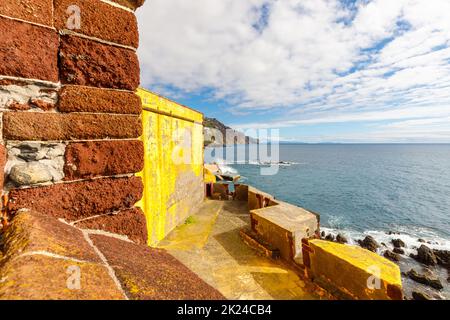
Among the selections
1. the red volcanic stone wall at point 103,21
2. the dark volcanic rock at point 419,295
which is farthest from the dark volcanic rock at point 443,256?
the red volcanic stone wall at point 103,21

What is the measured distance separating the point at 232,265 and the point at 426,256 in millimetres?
19317

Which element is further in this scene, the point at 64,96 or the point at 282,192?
the point at 282,192

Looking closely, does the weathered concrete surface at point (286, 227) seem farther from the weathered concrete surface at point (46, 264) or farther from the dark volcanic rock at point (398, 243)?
the dark volcanic rock at point (398, 243)

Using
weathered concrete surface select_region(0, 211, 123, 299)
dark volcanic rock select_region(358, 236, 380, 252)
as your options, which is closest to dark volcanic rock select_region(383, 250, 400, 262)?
dark volcanic rock select_region(358, 236, 380, 252)

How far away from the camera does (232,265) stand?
17.1ft

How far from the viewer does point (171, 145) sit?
21.6ft

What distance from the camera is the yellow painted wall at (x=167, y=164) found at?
5.25 m

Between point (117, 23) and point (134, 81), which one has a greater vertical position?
point (117, 23)

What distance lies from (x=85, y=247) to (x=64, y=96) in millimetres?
973

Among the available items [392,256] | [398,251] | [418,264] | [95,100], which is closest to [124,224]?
[95,100]

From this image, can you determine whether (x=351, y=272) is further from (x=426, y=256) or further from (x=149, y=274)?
(x=426, y=256)
